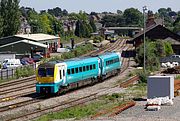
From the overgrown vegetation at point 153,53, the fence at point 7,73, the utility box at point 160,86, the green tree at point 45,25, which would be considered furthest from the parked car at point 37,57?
the green tree at point 45,25

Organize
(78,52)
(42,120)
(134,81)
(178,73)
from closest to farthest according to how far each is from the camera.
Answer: (42,120), (134,81), (178,73), (78,52)

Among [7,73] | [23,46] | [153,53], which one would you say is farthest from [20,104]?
[23,46]

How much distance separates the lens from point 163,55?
2744 inches

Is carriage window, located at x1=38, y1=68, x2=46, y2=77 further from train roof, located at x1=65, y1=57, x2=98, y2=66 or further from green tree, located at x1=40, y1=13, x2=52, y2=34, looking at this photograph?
green tree, located at x1=40, y1=13, x2=52, y2=34

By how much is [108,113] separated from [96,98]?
288 inches

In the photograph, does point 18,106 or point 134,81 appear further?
point 134,81

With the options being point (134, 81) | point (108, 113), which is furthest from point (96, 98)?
point (134, 81)

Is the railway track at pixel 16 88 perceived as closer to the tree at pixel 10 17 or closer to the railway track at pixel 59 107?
the railway track at pixel 59 107

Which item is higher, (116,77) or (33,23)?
(33,23)

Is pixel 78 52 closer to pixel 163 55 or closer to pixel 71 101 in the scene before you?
pixel 163 55

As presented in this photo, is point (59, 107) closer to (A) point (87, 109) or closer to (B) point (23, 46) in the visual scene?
(A) point (87, 109)

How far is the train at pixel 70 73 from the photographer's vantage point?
3375cm

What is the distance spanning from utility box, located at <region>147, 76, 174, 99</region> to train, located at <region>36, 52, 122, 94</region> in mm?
6367

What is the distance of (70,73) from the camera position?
36.1 metres
